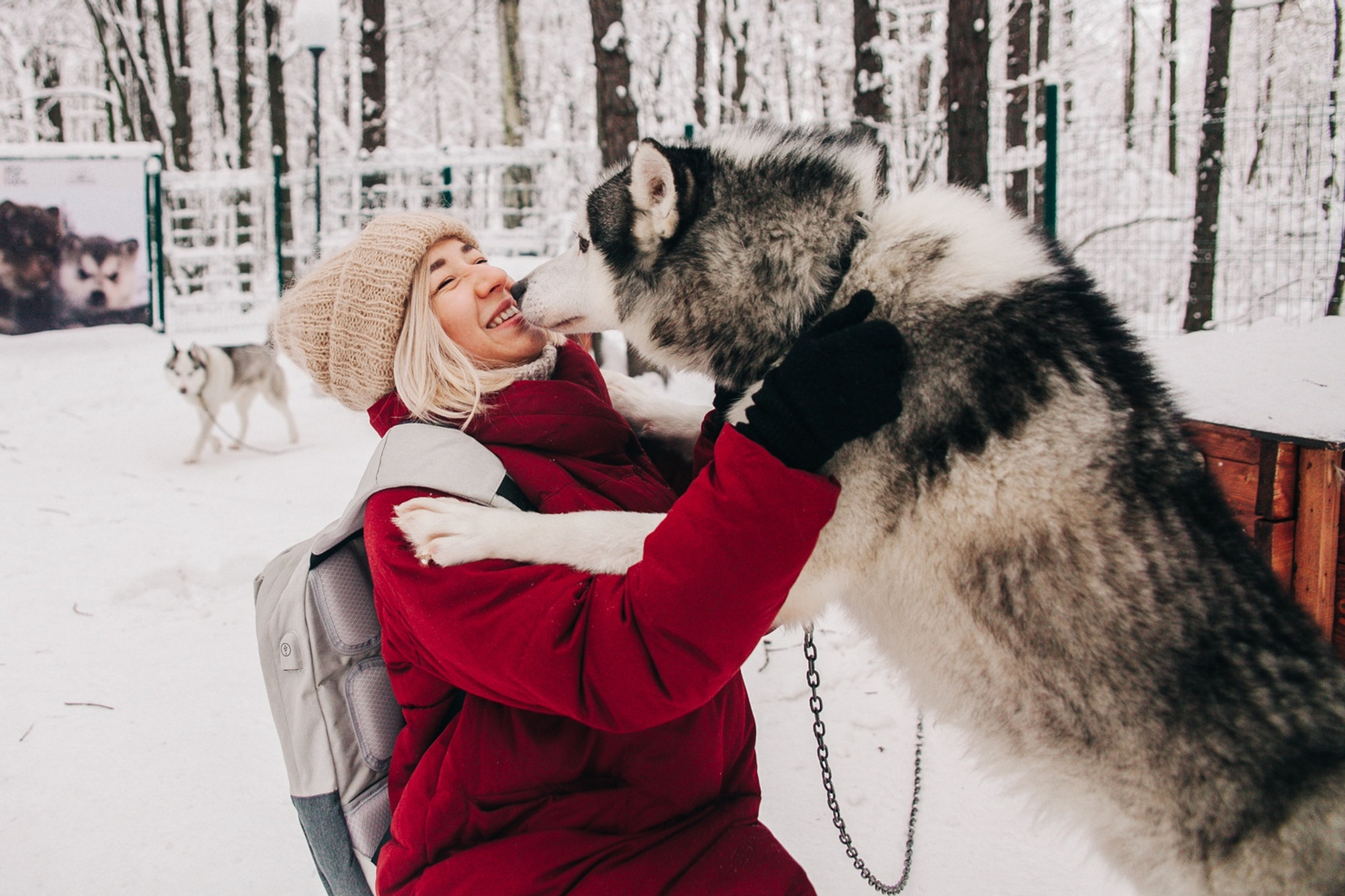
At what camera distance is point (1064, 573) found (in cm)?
150

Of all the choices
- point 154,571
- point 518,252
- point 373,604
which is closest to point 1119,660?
point 373,604

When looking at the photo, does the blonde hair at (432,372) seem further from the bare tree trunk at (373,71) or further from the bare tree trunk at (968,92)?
the bare tree trunk at (373,71)

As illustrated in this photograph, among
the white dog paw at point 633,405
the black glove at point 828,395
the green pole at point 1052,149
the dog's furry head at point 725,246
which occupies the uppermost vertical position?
the green pole at point 1052,149

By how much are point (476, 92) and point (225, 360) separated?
68.3ft

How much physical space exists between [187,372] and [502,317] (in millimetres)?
7600

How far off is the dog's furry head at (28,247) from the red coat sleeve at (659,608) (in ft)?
42.0

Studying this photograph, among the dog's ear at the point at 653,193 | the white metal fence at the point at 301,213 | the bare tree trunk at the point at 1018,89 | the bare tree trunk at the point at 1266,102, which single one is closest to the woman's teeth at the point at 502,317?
the dog's ear at the point at 653,193

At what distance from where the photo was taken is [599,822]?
1508mm

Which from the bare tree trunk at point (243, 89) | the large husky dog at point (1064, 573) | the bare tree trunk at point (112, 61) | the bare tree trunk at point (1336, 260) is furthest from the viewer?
the bare tree trunk at point (112, 61)

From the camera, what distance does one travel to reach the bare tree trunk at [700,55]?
2081cm

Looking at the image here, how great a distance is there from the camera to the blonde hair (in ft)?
5.81

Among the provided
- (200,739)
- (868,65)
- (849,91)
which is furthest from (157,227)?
(849,91)

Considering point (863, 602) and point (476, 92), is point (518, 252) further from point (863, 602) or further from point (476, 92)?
point (476, 92)

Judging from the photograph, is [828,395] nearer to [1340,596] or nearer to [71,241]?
[1340,596]
